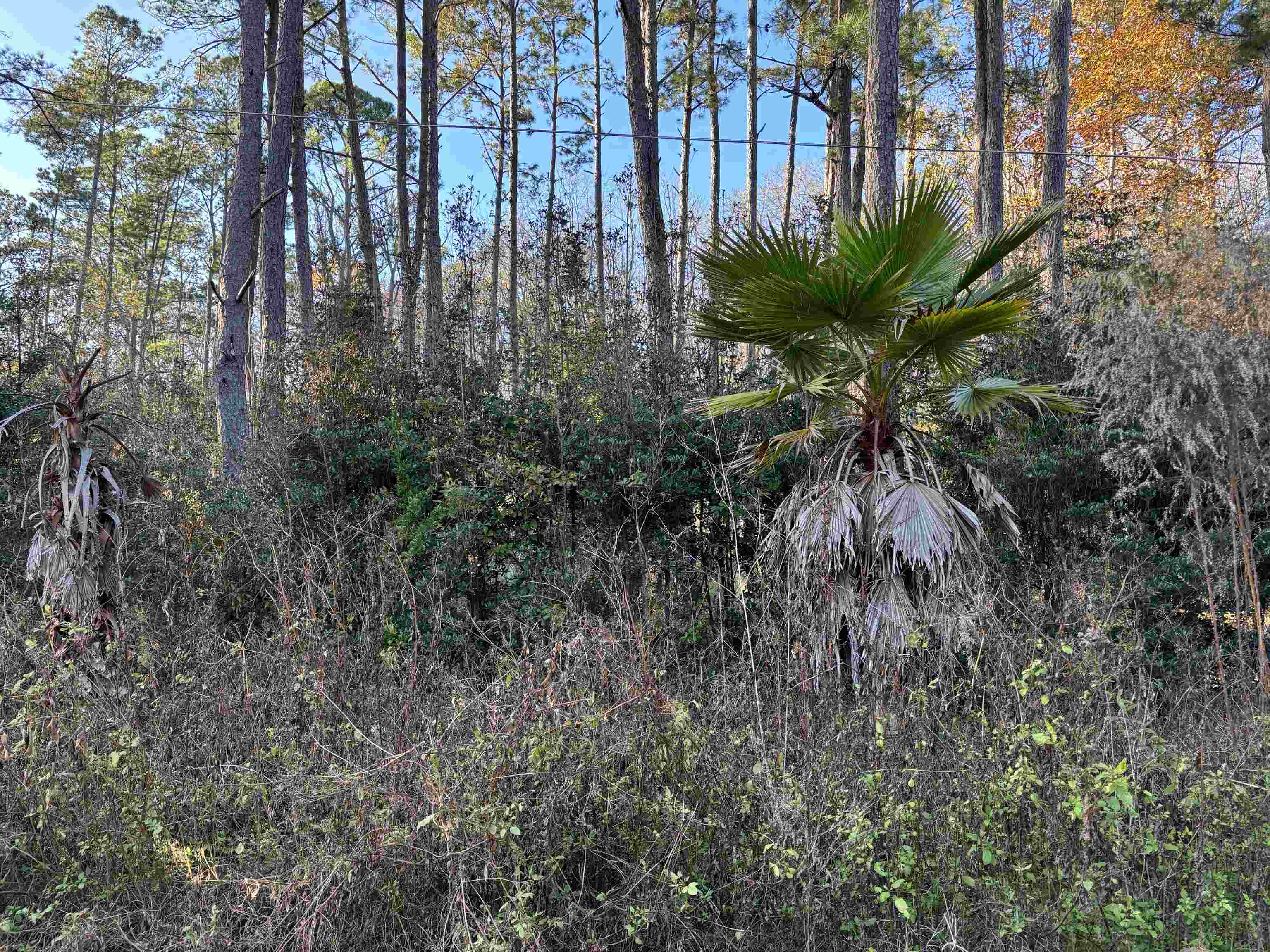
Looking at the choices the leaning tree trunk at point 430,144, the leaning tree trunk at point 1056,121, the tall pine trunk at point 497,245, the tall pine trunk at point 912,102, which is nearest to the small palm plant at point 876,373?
the tall pine trunk at point 497,245

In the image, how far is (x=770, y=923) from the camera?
8.61 ft

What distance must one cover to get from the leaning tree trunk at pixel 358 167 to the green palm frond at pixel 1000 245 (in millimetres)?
8026

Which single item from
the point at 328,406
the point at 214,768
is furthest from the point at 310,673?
the point at 328,406

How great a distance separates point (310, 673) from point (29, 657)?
173 cm

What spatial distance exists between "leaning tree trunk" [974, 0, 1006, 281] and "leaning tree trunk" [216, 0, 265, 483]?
362 inches

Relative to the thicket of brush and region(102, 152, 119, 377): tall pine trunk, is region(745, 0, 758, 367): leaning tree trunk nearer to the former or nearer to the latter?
the thicket of brush

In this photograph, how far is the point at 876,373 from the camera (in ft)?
13.7

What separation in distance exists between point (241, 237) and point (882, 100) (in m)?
6.86

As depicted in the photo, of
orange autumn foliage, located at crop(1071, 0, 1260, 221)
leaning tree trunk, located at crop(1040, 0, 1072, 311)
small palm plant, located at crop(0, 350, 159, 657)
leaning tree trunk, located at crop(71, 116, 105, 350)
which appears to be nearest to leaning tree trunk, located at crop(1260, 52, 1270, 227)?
orange autumn foliage, located at crop(1071, 0, 1260, 221)

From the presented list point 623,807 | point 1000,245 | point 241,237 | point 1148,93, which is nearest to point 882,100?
point 1000,245

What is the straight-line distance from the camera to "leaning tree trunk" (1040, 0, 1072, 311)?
1051cm

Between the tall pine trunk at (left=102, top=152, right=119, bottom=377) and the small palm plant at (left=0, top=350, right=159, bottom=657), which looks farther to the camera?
the tall pine trunk at (left=102, top=152, right=119, bottom=377)

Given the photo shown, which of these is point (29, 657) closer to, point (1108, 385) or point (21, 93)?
point (1108, 385)

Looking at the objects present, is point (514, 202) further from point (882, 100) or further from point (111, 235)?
point (111, 235)
